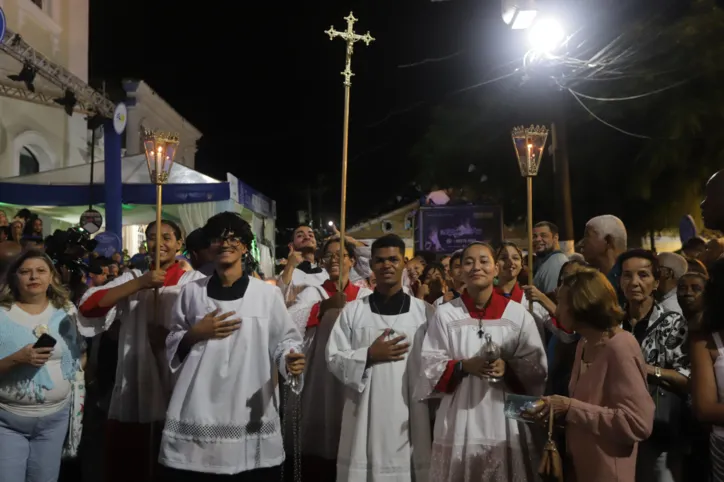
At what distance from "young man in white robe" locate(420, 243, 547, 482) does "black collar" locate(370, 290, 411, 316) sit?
1.15 ft

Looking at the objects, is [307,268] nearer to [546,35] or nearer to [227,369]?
[227,369]

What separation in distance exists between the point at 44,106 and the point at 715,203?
19.8 m

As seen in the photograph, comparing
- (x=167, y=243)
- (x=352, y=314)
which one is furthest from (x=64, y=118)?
(x=352, y=314)

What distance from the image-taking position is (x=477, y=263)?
4.50 m

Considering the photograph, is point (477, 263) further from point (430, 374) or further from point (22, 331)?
point (22, 331)

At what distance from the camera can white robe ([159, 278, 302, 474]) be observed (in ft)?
13.2

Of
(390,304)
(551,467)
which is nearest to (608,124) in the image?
(390,304)

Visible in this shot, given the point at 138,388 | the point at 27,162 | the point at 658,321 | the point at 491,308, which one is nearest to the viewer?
the point at 658,321

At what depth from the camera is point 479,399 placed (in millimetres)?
4289

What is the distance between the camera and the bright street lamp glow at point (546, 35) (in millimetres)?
11188

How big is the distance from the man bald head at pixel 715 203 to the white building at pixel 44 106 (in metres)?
16.0

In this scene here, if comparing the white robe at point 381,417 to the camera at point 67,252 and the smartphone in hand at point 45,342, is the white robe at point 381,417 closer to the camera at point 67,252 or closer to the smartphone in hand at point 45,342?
the smartphone in hand at point 45,342

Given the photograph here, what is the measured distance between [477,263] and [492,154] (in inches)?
442

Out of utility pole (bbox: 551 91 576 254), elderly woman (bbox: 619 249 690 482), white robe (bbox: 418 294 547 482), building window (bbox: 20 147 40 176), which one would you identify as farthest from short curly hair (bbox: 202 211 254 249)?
building window (bbox: 20 147 40 176)
